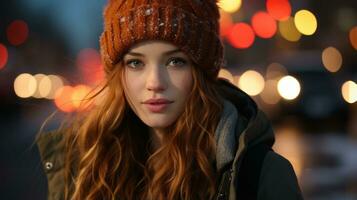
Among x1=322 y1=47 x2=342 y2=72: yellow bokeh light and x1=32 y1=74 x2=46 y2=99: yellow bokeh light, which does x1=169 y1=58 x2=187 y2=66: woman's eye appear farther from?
x1=32 y1=74 x2=46 y2=99: yellow bokeh light

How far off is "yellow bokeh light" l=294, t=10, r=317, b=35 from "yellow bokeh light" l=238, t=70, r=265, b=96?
3.52 meters

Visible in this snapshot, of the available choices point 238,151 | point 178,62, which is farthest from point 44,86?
point 238,151

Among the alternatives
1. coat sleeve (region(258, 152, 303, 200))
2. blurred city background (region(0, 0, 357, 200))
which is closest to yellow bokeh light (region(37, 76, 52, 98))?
blurred city background (region(0, 0, 357, 200))

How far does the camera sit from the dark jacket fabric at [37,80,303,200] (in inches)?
119

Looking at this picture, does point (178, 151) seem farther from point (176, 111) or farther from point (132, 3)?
point (132, 3)

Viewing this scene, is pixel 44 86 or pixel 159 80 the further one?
pixel 44 86

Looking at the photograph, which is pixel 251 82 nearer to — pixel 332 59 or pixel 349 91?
pixel 332 59

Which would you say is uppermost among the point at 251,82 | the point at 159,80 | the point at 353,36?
the point at 159,80

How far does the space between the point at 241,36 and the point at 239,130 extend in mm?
24642

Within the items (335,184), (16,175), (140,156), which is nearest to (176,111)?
(140,156)

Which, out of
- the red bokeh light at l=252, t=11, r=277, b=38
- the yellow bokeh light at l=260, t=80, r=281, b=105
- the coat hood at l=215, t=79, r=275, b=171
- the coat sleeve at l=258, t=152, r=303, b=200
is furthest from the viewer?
the red bokeh light at l=252, t=11, r=277, b=38

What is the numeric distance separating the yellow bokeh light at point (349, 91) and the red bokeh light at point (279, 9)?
5.45 m

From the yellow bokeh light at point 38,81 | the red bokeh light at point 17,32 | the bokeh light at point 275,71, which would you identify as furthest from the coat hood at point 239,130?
the red bokeh light at point 17,32

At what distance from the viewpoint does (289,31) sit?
2673cm
